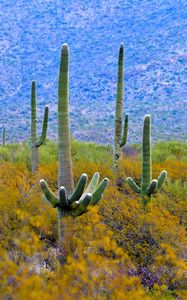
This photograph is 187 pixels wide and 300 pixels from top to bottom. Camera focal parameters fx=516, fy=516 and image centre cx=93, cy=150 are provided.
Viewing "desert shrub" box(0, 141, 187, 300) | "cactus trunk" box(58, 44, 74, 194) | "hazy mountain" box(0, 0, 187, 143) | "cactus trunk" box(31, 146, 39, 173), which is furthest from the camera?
"hazy mountain" box(0, 0, 187, 143)

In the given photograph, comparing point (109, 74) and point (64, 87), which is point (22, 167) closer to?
point (64, 87)

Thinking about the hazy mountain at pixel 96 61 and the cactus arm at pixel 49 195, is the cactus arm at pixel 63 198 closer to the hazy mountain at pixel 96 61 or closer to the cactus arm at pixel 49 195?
the cactus arm at pixel 49 195

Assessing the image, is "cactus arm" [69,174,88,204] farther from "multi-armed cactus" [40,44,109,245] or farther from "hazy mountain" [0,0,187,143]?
"hazy mountain" [0,0,187,143]

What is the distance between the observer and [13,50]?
53.9 metres

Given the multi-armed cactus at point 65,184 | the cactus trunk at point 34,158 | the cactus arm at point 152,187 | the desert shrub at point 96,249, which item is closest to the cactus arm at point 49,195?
the multi-armed cactus at point 65,184

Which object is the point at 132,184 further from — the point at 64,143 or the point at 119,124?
the point at 119,124

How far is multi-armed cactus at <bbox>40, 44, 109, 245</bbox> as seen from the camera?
7789 mm

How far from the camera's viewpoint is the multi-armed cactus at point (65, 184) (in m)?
7.79

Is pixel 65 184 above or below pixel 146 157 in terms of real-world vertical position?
below

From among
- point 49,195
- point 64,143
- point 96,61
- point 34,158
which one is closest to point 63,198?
point 49,195

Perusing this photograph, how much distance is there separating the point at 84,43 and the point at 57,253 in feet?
162

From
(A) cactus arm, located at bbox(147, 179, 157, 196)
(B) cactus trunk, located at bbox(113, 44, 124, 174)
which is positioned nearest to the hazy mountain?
(B) cactus trunk, located at bbox(113, 44, 124, 174)

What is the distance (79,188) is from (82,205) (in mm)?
272

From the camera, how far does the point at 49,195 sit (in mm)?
7836
